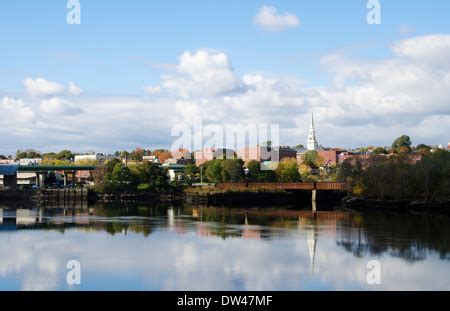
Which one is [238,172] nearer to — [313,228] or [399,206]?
[399,206]

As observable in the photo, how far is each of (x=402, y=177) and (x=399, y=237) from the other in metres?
44.9

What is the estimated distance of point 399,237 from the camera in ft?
162

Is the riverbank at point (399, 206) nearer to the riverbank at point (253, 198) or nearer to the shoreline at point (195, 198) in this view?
the shoreline at point (195, 198)

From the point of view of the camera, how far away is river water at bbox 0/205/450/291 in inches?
1200

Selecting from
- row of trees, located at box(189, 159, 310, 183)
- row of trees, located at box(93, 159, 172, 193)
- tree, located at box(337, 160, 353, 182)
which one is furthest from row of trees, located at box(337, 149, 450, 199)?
row of trees, located at box(93, 159, 172, 193)

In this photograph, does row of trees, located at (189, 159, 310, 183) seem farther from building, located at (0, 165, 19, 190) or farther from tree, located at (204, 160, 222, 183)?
building, located at (0, 165, 19, 190)

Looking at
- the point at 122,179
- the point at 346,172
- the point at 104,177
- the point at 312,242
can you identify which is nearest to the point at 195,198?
the point at 122,179

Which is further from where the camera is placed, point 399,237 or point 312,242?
point 399,237

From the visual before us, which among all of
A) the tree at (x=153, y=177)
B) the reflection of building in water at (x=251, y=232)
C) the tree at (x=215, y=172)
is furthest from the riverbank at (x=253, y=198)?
the reflection of building in water at (x=251, y=232)

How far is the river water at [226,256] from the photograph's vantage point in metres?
30.5

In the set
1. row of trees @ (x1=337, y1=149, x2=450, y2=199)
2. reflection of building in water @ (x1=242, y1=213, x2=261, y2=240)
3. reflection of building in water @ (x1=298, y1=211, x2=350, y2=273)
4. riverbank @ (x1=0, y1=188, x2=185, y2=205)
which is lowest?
reflection of building in water @ (x1=298, y1=211, x2=350, y2=273)

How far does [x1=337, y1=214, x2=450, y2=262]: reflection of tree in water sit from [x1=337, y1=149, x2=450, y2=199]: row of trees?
19.4 meters
